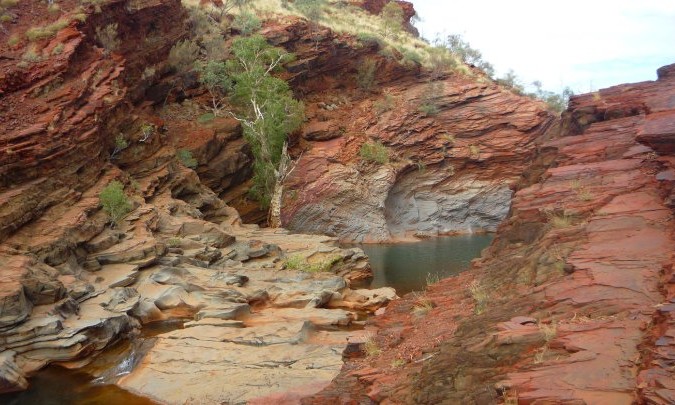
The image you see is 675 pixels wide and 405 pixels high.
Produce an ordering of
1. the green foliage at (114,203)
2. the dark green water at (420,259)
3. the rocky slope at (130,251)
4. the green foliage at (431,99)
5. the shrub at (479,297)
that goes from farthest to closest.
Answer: the green foliage at (431,99) → the dark green water at (420,259) → the green foliage at (114,203) → the rocky slope at (130,251) → the shrub at (479,297)

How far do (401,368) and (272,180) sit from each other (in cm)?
2531

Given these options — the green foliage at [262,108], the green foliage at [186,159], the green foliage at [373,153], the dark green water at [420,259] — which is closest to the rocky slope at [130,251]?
the green foliage at [186,159]

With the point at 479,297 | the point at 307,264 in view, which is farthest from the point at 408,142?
the point at 479,297

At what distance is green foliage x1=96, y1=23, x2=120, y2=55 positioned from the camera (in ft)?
80.9

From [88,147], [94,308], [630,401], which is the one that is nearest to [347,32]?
[88,147]

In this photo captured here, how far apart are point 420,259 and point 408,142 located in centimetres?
1320

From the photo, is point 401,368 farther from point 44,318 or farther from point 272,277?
point 272,277

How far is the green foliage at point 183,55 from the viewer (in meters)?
31.3

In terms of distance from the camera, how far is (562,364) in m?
5.88

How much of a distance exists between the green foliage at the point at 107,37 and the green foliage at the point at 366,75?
19.6m

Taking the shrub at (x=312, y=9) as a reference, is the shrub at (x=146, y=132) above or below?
below

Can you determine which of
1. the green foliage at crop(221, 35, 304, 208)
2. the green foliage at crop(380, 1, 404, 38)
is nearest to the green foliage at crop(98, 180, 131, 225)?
the green foliage at crop(221, 35, 304, 208)

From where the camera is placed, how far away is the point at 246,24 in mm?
36562

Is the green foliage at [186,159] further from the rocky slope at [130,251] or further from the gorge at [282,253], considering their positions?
the rocky slope at [130,251]
